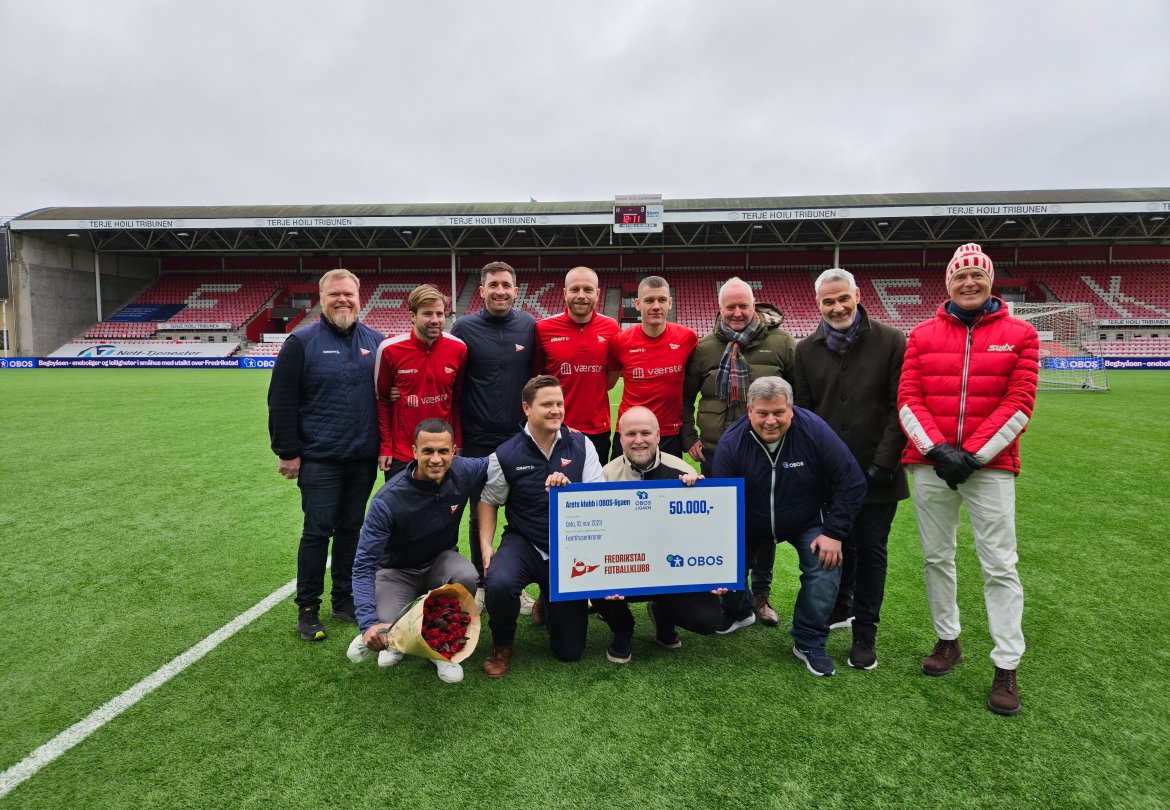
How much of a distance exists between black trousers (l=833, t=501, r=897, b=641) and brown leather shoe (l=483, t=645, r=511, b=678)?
69.3 inches

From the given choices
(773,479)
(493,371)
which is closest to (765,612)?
(773,479)

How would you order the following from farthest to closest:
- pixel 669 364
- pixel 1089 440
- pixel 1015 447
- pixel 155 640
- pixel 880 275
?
1. pixel 880 275
2. pixel 1089 440
3. pixel 669 364
4. pixel 155 640
5. pixel 1015 447

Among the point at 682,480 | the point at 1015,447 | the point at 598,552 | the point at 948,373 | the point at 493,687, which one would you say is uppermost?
the point at 948,373

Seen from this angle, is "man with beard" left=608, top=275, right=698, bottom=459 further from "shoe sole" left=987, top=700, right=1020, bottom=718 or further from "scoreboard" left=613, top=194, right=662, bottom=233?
"scoreboard" left=613, top=194, right=662, bottom=233

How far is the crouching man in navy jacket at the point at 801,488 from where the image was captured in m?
2.98

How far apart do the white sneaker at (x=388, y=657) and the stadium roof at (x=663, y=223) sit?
1102 inches

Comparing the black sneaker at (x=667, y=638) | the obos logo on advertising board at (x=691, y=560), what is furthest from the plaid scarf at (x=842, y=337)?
the black sneaker at (x=667, y=638)

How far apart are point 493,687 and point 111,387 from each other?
20.2 metres

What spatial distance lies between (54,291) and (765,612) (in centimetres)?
4275

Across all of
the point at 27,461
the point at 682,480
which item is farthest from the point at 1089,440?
the point at 27,461

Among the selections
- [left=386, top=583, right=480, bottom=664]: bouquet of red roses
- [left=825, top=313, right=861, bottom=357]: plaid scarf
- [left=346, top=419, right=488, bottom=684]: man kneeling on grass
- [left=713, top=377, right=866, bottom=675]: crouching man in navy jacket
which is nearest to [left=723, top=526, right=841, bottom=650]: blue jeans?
[left=713, top=377, right=866, bottom=675]: crouching man in navy jacket

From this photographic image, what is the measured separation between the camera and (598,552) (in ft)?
9.71

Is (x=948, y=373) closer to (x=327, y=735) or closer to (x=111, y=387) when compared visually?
(x=327, y=735)

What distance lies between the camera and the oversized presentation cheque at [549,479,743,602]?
2.93m
